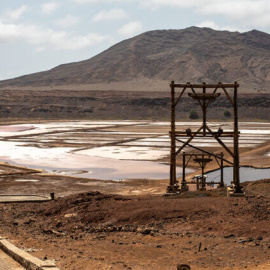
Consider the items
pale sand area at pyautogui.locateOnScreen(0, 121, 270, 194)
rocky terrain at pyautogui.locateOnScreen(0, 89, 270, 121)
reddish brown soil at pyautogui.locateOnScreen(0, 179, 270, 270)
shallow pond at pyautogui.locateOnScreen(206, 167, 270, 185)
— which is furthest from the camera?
rocky terrain at pyautogui.locateOnScreen(0, 89, 270, 121)

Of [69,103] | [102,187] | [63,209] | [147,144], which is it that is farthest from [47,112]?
[63,209]

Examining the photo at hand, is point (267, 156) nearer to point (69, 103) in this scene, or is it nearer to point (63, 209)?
point (63, 209)

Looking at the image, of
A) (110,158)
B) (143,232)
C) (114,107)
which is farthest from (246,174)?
(114,107)

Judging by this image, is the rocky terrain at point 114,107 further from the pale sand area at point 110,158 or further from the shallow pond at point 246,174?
the shallow pond at point 246,174

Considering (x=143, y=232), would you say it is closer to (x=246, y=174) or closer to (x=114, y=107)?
(x=246, y=174)

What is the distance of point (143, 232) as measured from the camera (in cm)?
1395

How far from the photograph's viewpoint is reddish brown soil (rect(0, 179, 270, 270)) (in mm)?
10711

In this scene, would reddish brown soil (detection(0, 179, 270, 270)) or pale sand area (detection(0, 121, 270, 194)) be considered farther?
pale sand area (detection(0, 121, 270, 194))

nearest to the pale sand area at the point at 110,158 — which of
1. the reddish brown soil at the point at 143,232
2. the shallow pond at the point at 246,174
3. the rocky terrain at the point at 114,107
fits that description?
the shallow pond at the point at 246,174

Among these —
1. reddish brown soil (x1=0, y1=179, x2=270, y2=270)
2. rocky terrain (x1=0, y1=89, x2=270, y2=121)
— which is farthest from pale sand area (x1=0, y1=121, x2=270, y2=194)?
rocky terrain (x1=0, y1=89, x2=270, y2=121)

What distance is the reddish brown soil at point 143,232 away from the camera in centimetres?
1071

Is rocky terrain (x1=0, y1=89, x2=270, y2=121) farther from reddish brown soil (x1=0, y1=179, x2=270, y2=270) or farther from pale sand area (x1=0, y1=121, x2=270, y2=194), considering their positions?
reddish brown soil (x1=0, y1=179, x2=270, y2=270)

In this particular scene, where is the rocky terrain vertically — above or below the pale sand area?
above

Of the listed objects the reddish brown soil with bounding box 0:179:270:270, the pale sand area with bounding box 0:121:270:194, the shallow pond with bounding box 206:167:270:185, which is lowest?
the shallow pond with bounding box 206:167:270:185
